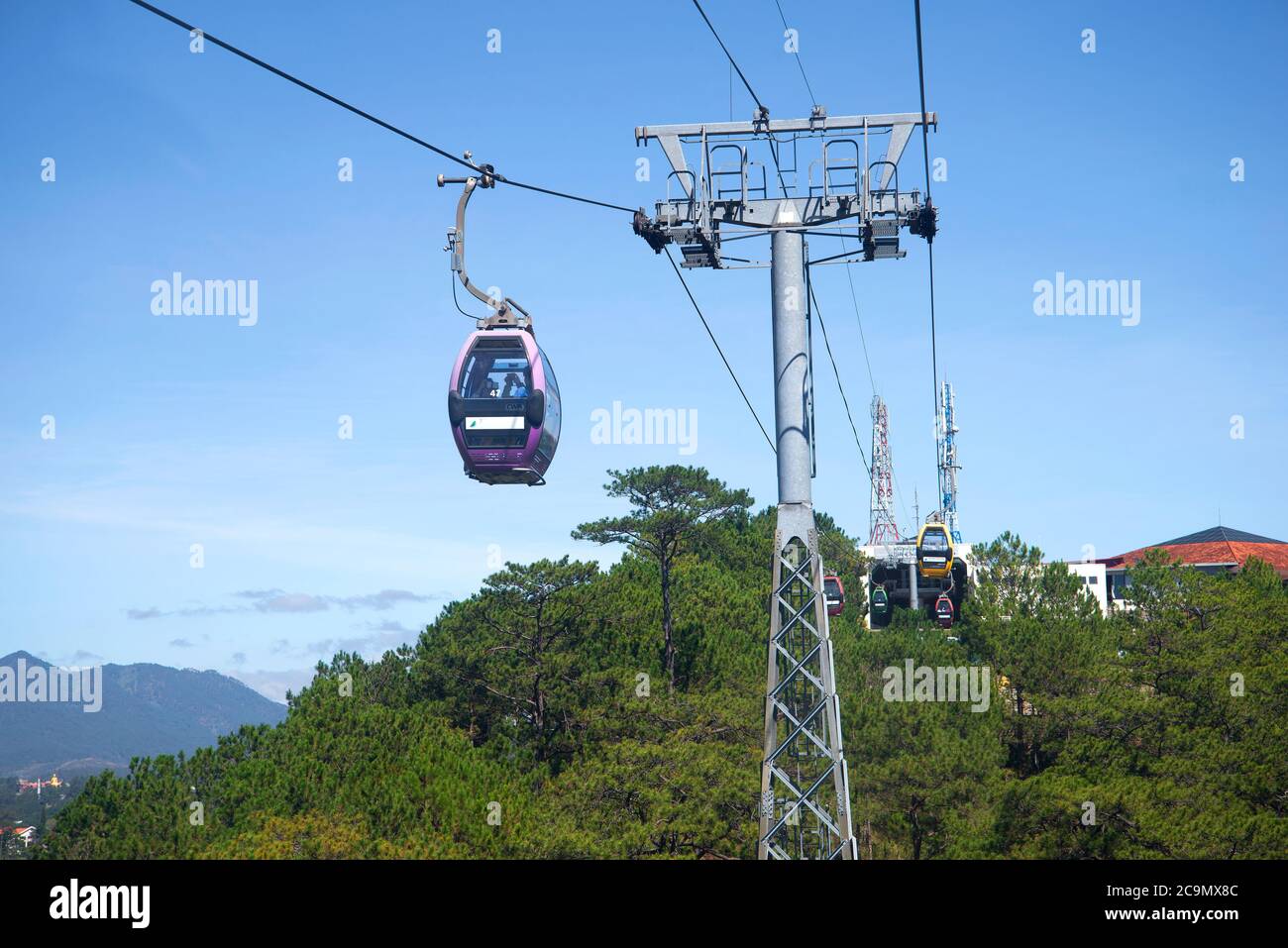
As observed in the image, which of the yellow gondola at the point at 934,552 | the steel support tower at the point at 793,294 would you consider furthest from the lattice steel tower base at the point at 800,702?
the yellow gondola at the point at 934,552

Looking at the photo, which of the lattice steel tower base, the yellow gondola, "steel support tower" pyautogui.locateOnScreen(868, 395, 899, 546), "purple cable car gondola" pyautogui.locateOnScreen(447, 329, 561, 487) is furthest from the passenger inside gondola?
"steel support tower" pyautogui.locateOnScreen(868, 395, 899, 546)

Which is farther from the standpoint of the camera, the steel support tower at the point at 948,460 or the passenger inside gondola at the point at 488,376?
the steel support tower at the point at 948,460

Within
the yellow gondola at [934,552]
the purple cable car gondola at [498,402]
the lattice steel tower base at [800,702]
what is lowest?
the lattice steel tower base at [800,702]

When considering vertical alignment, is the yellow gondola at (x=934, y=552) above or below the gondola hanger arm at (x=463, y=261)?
below

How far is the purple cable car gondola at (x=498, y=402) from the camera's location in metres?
15.6

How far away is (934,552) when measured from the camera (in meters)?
29.8

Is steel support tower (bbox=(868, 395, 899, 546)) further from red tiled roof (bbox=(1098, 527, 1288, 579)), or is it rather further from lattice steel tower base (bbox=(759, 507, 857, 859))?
lattice steel tower base (bbox=(759, 507, 857, 859))

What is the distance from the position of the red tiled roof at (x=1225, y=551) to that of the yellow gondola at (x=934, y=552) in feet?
299

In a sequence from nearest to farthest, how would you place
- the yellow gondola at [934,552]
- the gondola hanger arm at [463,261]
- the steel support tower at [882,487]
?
the gondola hanger arm at [463,261], the yellow gondola at [934,552], the steel support tower at [882,487]

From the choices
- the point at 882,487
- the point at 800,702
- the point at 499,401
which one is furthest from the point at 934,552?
the point at 882,487

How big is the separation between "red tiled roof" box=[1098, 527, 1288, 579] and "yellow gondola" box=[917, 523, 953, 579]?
299 ft

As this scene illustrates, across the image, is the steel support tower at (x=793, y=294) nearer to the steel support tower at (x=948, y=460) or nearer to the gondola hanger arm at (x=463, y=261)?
the gondola hanger arm at (x=463, y=261)

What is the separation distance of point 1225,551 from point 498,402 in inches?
4699
